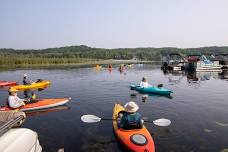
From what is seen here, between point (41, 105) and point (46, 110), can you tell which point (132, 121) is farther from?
point (46, 110)

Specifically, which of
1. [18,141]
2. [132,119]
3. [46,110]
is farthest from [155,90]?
[18,141]

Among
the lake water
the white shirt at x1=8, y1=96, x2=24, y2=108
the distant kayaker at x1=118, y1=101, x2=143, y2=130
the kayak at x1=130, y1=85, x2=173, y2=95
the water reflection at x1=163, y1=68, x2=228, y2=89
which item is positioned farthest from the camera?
the water reflection at x1=163, y1=68, x2=228, y2=89

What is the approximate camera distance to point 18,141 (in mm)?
6832

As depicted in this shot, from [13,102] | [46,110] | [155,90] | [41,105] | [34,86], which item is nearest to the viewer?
[13,102]

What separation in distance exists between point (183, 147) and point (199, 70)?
46.8 m

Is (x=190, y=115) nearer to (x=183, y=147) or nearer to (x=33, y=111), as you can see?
(x=183, y=147)

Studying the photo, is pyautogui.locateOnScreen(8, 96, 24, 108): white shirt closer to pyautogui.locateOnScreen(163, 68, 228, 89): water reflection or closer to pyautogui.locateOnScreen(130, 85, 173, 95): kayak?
pyautogui.locateOnScreen(130, 85, 173, 95): kayak

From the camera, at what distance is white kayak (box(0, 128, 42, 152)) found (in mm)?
6504

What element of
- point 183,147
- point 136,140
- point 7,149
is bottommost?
point 183,147

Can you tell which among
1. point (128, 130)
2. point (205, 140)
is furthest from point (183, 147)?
point (128, 130)

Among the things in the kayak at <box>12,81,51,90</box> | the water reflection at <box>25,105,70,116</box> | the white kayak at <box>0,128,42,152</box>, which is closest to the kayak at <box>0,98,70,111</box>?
the water reflection at <box>25,105,70,116</box>

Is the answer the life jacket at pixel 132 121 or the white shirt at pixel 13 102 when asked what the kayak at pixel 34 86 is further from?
the life jacket at pixel 132 121

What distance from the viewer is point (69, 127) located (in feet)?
46.8

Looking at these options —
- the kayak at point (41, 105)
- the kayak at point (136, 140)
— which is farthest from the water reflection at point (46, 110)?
the kayak at point (136, 140)
